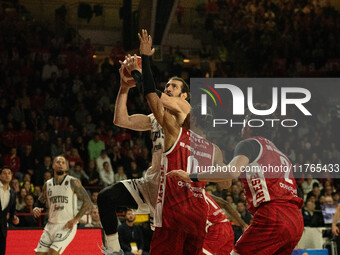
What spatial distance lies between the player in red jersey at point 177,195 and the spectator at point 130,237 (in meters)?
4.90

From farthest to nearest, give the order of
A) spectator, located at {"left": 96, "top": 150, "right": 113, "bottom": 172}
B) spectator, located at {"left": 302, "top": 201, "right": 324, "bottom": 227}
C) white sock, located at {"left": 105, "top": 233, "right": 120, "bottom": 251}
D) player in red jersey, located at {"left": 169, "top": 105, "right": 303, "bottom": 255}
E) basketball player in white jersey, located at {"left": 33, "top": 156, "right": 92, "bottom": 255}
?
1. spectator, located at {"left": 96, "top": 150, "right": 113, "bottom": 172}
2. spectator, located at {"left": 302, "top": 201, "right": 324, "bottom": 227}
3. basketball player in white jersey, located at {"left": 33, "top": 156, "right": 92, "bottom": 255}
4. white sock, located at {"left": 105, "top": 233, "right": 120, "bottom": 251}
5. player in red jersey, located at {"left": 169, "top": 105, "right": 303, "bottom": 255}

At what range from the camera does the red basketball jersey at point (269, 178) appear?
5.25m

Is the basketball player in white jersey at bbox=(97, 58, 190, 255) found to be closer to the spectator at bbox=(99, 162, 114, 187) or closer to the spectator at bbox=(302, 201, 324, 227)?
the spectator at bbox=(302, 201, 324, 227)

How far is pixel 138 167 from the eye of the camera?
1431 cm

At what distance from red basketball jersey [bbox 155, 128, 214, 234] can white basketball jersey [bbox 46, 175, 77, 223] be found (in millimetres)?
3879

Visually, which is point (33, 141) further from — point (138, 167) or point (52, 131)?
point (138, 167)

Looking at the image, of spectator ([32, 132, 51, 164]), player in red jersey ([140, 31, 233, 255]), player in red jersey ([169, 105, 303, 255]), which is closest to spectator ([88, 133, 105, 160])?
spectator ([32, 132, 51, 164])

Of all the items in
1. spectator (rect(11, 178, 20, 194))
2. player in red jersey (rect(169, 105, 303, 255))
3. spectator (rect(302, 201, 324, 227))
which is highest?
player in red jersey (rect(169, 105, 303, 255))

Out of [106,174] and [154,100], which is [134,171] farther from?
[154,100]

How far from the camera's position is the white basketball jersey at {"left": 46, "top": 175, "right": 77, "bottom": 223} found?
9227mm

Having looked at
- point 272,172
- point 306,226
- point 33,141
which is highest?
point 272,172

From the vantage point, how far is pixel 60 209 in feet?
30.3

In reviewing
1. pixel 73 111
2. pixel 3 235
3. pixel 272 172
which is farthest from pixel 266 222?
pixel 73 111

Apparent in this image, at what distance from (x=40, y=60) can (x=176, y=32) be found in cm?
468
